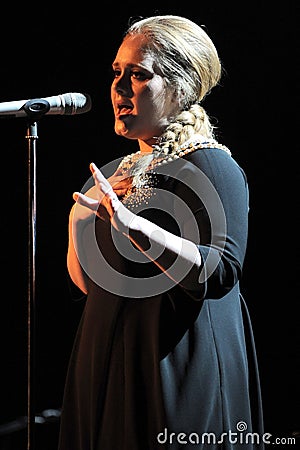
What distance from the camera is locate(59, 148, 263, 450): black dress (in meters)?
1.17

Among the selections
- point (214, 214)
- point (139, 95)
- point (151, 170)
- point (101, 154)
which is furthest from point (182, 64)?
point (101, 154)

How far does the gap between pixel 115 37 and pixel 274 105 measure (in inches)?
21.3

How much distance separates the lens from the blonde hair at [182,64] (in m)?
1.29

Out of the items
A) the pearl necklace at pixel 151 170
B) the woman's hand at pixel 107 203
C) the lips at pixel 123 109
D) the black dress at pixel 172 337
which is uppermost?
the lips at pixel 123 109

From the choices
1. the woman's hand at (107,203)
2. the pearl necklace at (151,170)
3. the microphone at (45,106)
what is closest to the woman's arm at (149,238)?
the woman's hand at (107,203)

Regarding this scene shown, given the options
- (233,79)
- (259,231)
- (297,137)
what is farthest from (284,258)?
(233,79)

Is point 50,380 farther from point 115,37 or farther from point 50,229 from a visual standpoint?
point 115,37

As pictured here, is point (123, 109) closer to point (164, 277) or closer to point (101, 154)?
point (164, 277)

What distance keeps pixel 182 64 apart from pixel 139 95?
10 centimetres

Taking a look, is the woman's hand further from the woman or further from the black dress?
the black dress

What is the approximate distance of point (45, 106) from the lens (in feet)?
4.27

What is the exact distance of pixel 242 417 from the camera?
49.8 inches

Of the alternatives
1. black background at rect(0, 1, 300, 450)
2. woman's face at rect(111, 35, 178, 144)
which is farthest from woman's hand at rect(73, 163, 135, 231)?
black background at rect(0, 1, 300, 450)

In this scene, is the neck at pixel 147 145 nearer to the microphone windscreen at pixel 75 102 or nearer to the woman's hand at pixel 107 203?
the microphone windscreen at pixel 75 102
